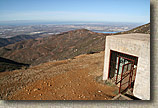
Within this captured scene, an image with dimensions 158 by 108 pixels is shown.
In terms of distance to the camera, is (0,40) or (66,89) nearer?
(66,89)

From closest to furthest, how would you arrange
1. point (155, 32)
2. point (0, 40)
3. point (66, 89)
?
1. point (155, 32)
2. point (66, 89)
3. point (0, 40)

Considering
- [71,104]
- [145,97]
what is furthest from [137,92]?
[71,104]

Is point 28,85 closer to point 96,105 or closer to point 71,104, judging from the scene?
point 71,104

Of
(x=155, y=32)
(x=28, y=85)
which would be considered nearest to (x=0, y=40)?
(x=28, y=85)

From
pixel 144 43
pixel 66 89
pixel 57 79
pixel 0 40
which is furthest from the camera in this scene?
pixel 0 40

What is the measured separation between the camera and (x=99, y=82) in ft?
22.8

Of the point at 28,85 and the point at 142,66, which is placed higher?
the point at 142,66

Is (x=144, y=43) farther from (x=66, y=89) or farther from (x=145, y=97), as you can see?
(x=66, y=89)

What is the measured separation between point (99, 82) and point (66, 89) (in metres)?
2.04

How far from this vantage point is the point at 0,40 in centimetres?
9194

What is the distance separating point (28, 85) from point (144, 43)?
663cm

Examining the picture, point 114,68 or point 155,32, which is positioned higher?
point 155,32

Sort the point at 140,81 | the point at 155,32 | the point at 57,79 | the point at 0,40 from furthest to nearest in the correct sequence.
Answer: the point at 0,40, the point at 57,79, the point at 140,81, the point at 155,32

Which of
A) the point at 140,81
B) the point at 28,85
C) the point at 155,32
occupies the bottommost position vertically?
the point at 28,85
